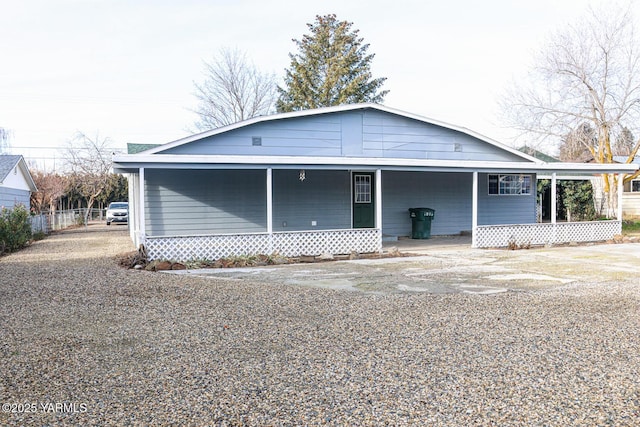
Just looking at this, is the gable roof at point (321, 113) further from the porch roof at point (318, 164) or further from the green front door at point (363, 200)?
the green front door at point (363, 200)

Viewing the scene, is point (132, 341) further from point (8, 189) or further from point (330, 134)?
point (8, 189)

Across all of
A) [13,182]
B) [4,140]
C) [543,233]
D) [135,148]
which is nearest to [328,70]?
[13,182]

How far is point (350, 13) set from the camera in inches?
1481

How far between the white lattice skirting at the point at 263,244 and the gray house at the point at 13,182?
11.3m

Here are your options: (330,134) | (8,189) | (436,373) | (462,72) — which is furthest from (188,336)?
(462,72)

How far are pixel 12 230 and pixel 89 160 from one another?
2269 cm

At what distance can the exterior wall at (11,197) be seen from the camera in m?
19.5

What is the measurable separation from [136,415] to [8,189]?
21.1 metres

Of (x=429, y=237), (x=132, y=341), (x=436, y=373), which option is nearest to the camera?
(x=436, y=373)

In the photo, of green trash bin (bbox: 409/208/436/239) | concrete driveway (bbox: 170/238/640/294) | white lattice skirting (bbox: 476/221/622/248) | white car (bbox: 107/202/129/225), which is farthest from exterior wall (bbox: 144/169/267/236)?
white car (bbox: 107/202/129/225)

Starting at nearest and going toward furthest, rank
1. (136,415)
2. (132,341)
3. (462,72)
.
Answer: (136,415) → (132,341) → (462,72)

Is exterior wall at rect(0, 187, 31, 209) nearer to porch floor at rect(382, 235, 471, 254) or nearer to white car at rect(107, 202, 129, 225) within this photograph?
white car at rect(107, 202, 129, 225)

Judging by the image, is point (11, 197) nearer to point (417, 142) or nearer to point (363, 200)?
point (363, 200)

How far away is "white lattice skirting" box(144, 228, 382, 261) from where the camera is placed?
10.9 m
